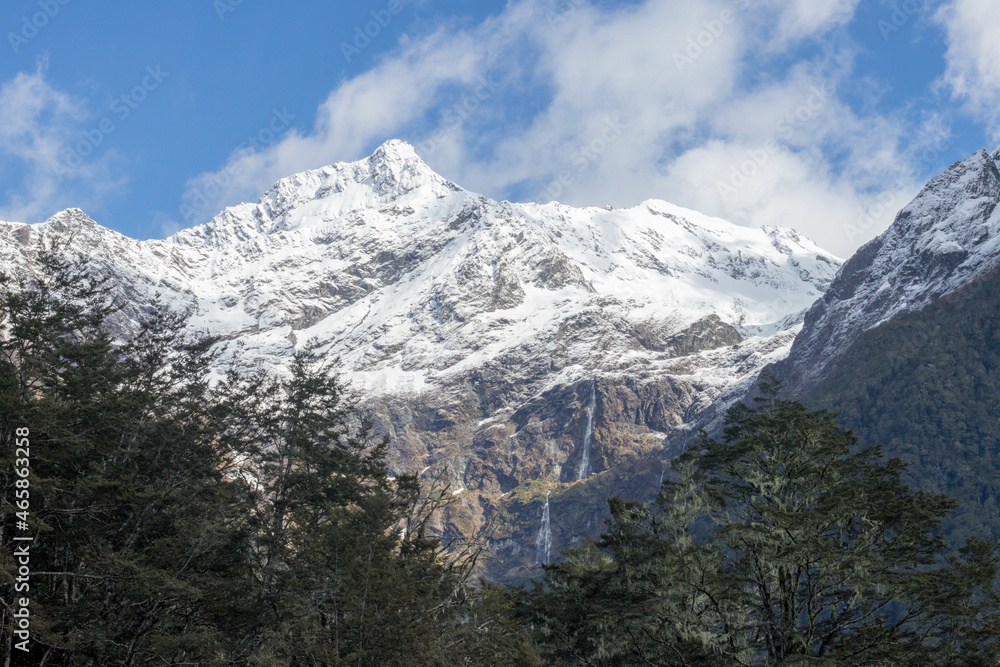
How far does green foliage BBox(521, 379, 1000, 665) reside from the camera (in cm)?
2884

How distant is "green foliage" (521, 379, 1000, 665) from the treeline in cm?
11

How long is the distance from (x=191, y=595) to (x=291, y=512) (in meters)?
11.5

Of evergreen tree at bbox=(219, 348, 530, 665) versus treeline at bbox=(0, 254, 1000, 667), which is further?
evergreen tree at bbox=(219, 348, 530, 665)

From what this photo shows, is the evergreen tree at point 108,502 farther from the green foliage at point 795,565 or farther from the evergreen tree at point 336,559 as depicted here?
the green foliage at point 795,565

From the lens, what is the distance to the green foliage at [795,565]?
94.6ft

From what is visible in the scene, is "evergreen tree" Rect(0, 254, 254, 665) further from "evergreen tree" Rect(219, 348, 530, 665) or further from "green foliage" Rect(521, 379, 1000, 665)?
"green foliage" Rect(521, 379, 1000, 665)

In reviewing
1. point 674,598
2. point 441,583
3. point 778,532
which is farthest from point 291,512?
point 778,532

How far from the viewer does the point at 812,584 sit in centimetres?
3100

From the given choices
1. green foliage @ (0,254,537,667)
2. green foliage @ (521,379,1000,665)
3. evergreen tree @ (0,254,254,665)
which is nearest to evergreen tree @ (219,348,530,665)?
green foliage @ (0,254,537,667)

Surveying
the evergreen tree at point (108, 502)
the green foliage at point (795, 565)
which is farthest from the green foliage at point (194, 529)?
the green foliage at point (795, 565)

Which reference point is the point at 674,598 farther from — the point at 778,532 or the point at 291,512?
the point at 291,512

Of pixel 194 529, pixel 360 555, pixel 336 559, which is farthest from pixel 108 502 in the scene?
pixel 360 555

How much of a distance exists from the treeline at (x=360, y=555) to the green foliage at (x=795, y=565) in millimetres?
105

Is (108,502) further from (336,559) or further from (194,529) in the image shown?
(336,559)
